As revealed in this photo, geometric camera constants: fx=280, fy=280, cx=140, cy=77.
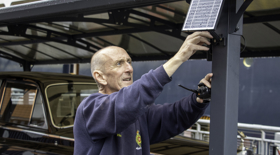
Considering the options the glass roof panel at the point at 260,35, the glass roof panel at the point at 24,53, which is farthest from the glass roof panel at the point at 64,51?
the glass roof panel at the point at 260,35

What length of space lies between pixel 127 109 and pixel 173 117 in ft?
1.96

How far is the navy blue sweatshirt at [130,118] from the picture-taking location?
1558mm

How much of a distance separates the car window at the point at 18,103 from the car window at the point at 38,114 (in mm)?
83

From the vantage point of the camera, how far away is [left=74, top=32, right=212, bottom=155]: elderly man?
1567 mm

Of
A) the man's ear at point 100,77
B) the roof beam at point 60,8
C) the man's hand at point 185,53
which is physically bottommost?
the man's ear at point 100,77

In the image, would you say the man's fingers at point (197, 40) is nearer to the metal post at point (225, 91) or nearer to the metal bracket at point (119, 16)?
the metal post at point (225, 91)

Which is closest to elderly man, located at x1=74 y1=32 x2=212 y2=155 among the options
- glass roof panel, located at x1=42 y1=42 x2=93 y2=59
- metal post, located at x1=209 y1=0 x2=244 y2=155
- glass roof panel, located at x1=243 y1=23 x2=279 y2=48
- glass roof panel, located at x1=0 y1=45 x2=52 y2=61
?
metal post, located at x1=209 y1=0 x2=244 y2=155

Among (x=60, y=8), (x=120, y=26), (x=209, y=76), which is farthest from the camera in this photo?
(x=120, y=26)

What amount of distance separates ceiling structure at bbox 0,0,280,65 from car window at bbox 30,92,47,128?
105 cm

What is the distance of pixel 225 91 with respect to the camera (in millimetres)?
1659

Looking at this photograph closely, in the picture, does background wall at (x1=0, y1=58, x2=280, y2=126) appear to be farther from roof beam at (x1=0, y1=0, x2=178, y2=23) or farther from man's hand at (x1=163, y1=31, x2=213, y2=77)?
man's hand at (x1=163, y1=31, x2=213, y2=77)

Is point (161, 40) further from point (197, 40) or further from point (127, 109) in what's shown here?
point (127, 109)

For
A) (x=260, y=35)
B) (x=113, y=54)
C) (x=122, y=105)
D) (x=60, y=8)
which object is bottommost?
(x=122, y=105)

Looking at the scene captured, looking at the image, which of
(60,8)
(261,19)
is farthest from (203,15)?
(261,19)
